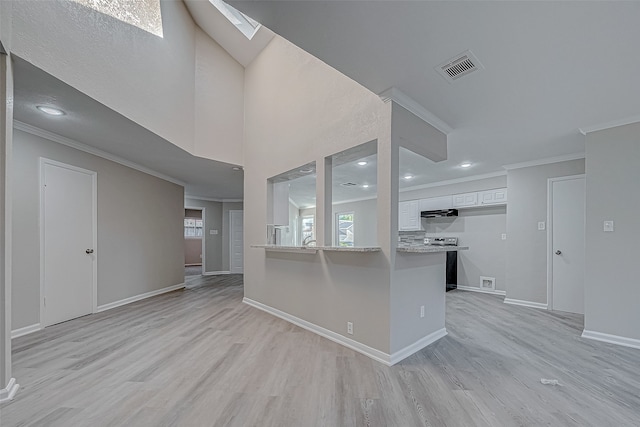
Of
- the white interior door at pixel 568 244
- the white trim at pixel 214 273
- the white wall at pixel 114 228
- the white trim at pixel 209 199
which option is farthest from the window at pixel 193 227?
the white interior door at pixel 568 244

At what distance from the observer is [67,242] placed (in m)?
3.76

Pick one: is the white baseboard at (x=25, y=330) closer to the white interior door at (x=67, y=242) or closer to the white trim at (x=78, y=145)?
the white interior door at (x=67, y=242)

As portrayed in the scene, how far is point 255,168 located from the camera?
4621mm

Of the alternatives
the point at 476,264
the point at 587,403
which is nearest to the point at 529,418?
the point at 587,403

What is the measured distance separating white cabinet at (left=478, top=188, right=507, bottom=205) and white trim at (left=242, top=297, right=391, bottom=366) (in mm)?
4354

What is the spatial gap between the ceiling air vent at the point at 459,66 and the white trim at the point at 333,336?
246cm

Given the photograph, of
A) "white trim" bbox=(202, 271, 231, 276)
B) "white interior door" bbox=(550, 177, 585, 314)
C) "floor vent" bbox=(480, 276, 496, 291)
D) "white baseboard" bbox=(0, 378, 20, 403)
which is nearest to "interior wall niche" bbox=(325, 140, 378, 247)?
"floor vent" bbox=(480, 276, 496, 291)

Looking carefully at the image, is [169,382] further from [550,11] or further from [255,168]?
[550,11]

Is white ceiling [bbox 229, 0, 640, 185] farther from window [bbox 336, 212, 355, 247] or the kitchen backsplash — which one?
window [bbox 336, 212, 355, 247]

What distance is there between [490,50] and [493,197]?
4342 mm

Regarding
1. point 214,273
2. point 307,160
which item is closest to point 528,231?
point 307,160

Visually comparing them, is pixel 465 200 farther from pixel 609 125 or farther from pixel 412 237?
pixel 609 125

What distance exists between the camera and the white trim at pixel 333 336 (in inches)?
101

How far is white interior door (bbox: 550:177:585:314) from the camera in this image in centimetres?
417
